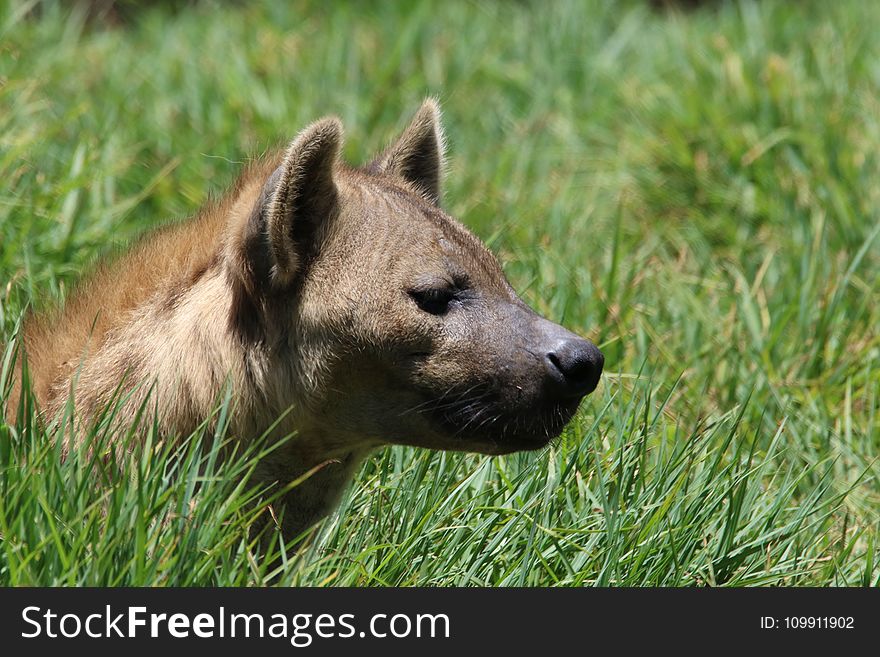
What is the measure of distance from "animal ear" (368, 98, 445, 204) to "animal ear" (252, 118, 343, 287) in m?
0.71

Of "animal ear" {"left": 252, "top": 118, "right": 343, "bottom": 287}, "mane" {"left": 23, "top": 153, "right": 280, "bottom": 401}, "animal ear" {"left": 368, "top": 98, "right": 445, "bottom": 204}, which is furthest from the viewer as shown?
"animal ear" {"left": 368, "top": 98, "right": 445, "bottom": 204}

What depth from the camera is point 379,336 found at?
372cm

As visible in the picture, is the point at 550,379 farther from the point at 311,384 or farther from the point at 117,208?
the point at 117,208

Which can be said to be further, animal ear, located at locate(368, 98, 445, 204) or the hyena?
animal ear, located at locate(368, 98, 445, 204)

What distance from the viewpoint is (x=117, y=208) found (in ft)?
20.2

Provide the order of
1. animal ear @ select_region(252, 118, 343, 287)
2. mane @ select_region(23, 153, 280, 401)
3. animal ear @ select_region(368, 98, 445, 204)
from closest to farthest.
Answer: animal ear @ select_region(252, 118, 343, 287), mane @ select_region(23, 153, 280, 401), animal ear @ select_region(368, 98, 445, 204)

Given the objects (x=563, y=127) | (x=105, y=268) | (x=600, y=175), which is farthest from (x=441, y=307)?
(x=563, y=127)

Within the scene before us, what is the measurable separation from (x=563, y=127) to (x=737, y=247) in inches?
63.3

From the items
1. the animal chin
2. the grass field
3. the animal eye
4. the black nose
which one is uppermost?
the animal eye

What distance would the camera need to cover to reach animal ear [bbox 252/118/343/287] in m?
3.67

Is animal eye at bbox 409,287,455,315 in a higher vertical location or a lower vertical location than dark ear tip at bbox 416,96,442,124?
lower

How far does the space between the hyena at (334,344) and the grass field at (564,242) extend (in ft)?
0.59

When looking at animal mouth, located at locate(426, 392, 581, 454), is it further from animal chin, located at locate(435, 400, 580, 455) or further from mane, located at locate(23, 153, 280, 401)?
mane, located at locate(23, 153, 280, 401)

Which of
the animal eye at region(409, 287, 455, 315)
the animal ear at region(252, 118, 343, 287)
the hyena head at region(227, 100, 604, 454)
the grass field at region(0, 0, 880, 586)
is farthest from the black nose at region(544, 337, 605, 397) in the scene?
the animal ear at region(252, 118, 343, 287)
